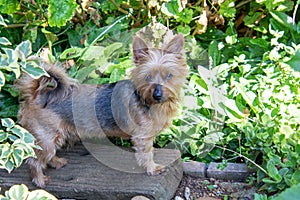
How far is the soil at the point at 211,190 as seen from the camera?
386cm

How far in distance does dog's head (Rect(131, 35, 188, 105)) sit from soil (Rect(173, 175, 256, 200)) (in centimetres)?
67

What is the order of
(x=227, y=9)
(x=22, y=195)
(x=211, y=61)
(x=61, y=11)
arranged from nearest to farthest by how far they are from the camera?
(x=22, y=195) → (x=61, y=11) → (x=211, y=61) → (x=227, y=9)

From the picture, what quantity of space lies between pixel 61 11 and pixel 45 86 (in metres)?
0.87

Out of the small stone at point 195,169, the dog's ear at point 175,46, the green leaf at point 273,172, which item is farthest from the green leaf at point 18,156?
the green leaf at point 273,172

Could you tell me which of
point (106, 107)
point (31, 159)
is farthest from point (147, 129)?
point (31, 159)

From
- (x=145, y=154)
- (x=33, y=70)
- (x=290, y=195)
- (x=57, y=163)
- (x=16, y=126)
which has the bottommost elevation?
(x=57, y=163)

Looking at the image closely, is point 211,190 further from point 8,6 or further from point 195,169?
point 8,6

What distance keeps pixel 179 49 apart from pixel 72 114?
875mm

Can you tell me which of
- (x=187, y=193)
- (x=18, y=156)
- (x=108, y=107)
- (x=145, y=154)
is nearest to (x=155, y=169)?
(x=145, y=154)

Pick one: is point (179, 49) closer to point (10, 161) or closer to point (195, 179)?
point (195, 179)

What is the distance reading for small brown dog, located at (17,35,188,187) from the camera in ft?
12.3

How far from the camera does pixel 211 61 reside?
205 inches

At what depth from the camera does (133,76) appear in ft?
12.5

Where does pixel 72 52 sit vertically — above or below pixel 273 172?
above
